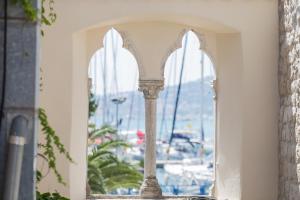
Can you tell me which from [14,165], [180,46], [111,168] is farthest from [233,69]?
[111,168]

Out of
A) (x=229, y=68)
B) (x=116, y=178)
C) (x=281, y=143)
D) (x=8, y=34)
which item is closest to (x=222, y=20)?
(x=229, y=68)

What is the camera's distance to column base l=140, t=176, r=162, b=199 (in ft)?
21.4

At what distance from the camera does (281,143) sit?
19.2 ft

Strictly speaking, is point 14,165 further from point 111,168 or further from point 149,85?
point 111,168

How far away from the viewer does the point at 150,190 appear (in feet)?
21.4

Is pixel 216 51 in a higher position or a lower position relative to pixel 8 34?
higher

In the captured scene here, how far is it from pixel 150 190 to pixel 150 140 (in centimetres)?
50

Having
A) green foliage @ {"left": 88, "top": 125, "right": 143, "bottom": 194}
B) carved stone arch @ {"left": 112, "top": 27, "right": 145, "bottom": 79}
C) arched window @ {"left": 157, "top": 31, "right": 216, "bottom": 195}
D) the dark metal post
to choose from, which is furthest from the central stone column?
arched window @ {"left": 157, "top": 31, "right": 216, "bottom": 195}

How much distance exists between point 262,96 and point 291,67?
615 millimetres

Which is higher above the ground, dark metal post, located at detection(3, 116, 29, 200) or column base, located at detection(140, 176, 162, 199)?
dark metal post, located at detection(3, 116, 29, 200)

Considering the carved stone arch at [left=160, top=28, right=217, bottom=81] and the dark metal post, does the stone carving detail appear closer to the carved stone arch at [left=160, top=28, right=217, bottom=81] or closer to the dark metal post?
the carved stone arch at [left=160, top=28, right=217, bottom=81]

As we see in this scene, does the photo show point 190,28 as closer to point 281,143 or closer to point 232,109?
point 232,109

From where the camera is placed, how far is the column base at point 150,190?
21.4 ft

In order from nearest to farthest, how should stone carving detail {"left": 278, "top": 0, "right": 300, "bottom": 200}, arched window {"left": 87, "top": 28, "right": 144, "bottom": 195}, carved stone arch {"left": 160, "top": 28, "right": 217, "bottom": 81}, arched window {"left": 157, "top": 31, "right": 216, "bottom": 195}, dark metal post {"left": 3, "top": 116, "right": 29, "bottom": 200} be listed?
dark metal post {"left": 3, "top": 116, "right": 29, "bottom": 200}
stone carving detail {"left": 278, "top": 0, "right": 300, "bottom": 200}
carved stone arch {"left": 160, "top": 28, "right": 217, "bottom": 81}
arched window {"left": 87, "top": 28, "right": 144, "bottom": 195}
arched window {"left": 157, "top": 31, "right": 216, "bottom": 195}
